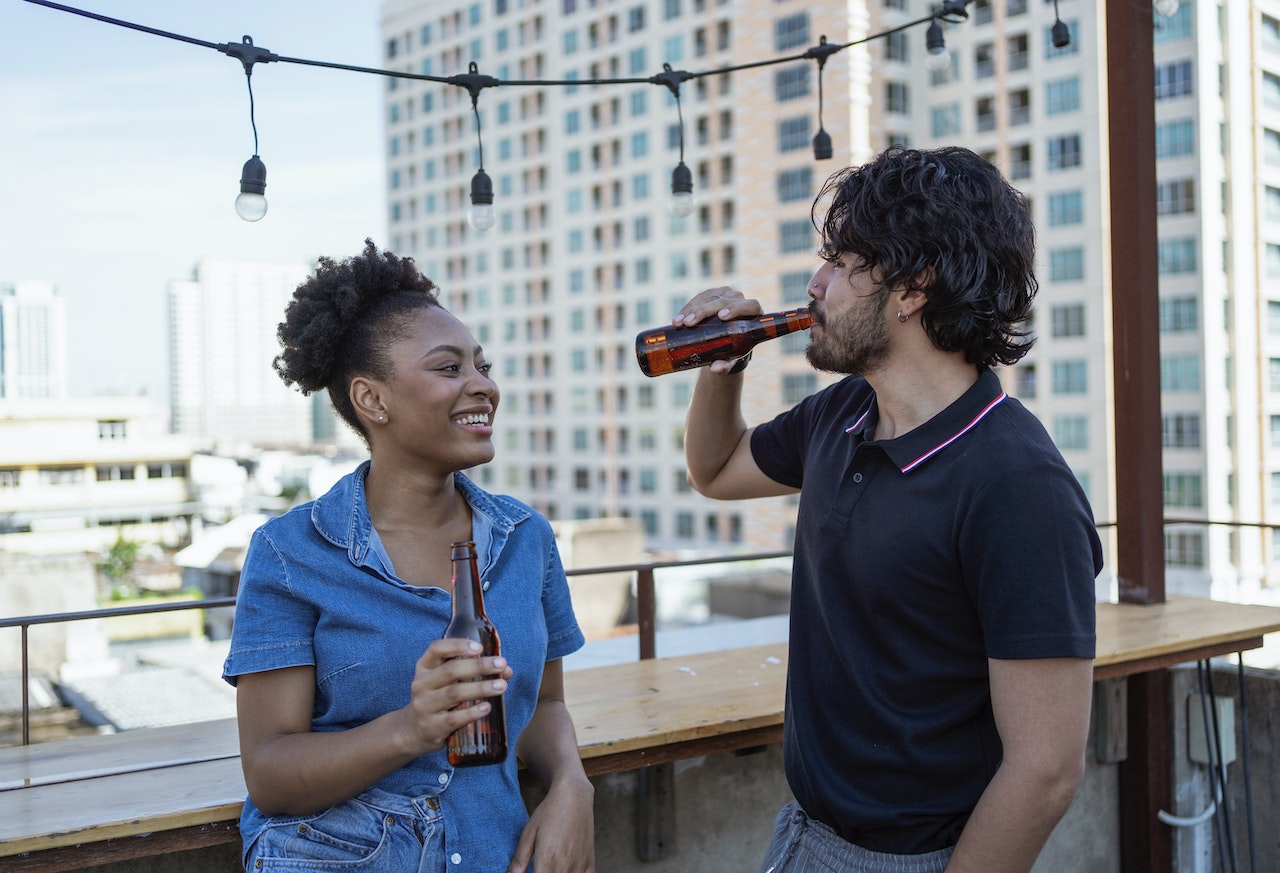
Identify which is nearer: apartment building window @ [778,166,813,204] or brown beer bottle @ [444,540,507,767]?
brown beer bottle @ [444,540,507,767]

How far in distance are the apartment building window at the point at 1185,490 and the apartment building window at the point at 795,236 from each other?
620 inches

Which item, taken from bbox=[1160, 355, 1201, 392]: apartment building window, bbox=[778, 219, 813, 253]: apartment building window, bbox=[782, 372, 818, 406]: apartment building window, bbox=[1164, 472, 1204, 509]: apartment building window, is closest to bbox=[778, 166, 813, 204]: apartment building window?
bbox=[778, 219, 813, 253]: apartment building window

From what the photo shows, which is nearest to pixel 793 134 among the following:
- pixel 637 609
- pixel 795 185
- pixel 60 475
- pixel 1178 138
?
pixel 795 185

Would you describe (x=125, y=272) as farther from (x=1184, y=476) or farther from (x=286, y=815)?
(x=286, y=815)

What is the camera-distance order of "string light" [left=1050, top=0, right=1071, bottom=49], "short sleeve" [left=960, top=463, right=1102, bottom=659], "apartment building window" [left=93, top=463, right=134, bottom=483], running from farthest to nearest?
"apartment building window" [left=93, top=463, right=134, bottom=483]
"string light" [left=1050, top=0, right=1071, bottom=49]
"short sleeve" [left=960, top=463, right=1102, bottom=659]

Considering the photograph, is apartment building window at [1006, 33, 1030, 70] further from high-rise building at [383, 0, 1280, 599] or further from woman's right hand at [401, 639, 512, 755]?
woman's right hand at [401, 639, 512, 755]

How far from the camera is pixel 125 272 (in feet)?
287

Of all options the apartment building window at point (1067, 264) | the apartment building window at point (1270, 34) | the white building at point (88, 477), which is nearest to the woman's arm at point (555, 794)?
the apartment building window at point (1067, 264)

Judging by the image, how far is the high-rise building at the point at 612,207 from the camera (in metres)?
43.3

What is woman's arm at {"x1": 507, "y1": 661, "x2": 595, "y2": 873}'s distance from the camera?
71.1 inches

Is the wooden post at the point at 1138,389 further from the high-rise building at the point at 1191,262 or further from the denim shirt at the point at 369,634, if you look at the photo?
the high-rise building at the point at 1191,262

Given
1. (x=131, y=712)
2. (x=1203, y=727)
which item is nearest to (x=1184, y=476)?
(x=131, y=712)

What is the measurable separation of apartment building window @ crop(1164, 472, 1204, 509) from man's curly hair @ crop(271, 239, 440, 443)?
124 ft

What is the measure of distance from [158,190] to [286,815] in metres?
80.3
